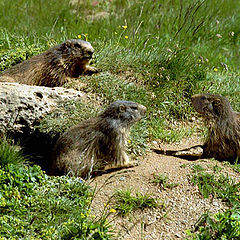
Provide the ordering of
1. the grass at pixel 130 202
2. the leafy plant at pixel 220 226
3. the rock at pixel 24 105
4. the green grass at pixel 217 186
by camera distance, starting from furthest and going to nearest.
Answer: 1. the rock at pixel 24 105
2. the green grass at pixel 217 186
3. the grass at pixel 130 202
4. the leafy plant at pixel 220 226

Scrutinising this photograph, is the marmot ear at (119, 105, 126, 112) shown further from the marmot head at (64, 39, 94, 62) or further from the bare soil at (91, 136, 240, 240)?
the marmot head at (64, 39, 94, 62)

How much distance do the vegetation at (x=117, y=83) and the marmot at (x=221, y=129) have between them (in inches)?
20.5

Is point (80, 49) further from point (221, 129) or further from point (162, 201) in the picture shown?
point (162, 201)

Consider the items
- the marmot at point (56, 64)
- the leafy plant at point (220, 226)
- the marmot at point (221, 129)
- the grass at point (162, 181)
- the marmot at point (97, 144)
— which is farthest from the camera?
the marmot at point (56, 64)

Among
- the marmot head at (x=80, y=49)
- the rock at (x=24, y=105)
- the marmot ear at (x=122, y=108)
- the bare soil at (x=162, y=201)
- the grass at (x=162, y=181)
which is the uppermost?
the marmot head at (x=80, y=49)

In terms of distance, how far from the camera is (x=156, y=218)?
166 inches

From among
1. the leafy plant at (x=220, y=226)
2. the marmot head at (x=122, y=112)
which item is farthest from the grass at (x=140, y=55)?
the leafy plant at (x=220, y=226)

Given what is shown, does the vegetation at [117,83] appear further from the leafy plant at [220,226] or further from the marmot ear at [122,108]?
the marmot ear at [122,108]

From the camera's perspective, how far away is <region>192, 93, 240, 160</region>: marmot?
5.59 m

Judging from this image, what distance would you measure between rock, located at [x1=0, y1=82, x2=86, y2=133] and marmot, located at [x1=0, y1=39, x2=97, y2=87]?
1.07 meters

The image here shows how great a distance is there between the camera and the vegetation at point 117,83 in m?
3.94

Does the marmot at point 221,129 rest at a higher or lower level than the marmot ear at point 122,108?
lower

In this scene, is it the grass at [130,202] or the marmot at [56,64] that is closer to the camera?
the grass at [130,202]

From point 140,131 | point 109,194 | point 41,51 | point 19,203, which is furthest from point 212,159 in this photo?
point 41,51
